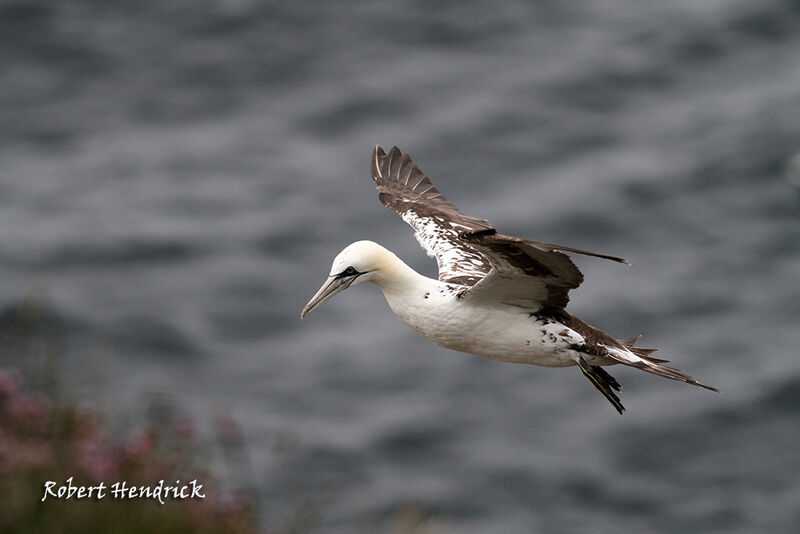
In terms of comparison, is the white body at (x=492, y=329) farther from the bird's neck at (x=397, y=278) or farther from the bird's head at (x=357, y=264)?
the bird's head at (x=357, y=264)

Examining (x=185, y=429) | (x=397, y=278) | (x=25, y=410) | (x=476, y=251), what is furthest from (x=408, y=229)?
(x=25, y=410)

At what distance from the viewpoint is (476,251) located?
392 inches

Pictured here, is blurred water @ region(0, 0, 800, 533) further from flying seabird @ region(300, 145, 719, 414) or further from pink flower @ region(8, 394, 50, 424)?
pink flower @ region(8, 394, 50, 424)

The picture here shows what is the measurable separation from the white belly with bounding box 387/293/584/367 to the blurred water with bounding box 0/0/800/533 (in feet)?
40.3

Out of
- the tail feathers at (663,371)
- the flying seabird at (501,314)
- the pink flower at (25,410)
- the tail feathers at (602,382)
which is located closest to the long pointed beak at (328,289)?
the flying seabird at (501,314)

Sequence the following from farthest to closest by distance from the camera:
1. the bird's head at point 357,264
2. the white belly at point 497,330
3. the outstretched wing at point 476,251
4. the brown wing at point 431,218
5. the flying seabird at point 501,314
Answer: the brown wing at point 431,218 → the bird's head at point 357,264 → the white belly at point 497,330 → the flying seabird at point 501,314 → the outstretched wing at point 476,251

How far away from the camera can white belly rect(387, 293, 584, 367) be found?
8680 mm

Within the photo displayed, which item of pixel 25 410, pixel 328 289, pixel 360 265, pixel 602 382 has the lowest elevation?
pixel 602 382

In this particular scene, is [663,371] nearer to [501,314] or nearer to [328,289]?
[501,314]

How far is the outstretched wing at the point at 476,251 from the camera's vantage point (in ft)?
25.5

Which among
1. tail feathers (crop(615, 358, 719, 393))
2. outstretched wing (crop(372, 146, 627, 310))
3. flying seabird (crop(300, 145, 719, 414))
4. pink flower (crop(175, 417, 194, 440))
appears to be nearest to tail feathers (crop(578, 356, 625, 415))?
flying seabird (crop(300, 145, 719, 414))

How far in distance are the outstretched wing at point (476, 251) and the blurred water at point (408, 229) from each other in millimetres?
9440

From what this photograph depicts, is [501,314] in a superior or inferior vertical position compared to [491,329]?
superior

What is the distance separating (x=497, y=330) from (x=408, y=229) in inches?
620
